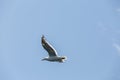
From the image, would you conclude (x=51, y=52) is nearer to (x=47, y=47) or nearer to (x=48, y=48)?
(x=48, y=48)

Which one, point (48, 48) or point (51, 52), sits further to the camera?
point (51, 52)

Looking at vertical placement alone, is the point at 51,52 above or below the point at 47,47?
below

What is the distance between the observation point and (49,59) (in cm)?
4272

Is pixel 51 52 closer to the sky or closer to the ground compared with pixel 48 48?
closer to the ground

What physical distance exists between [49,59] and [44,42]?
6.48 feet

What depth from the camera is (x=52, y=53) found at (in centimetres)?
4225

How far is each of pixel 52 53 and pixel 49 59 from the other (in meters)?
0.86

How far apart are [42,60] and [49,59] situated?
5.25ft

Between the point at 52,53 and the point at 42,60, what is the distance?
2.31 meters

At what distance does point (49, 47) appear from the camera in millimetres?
41812

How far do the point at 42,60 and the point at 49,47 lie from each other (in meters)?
2.83

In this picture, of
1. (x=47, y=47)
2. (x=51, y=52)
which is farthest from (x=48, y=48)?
(x=51, y=52)

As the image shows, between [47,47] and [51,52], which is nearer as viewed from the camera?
[47,47]
